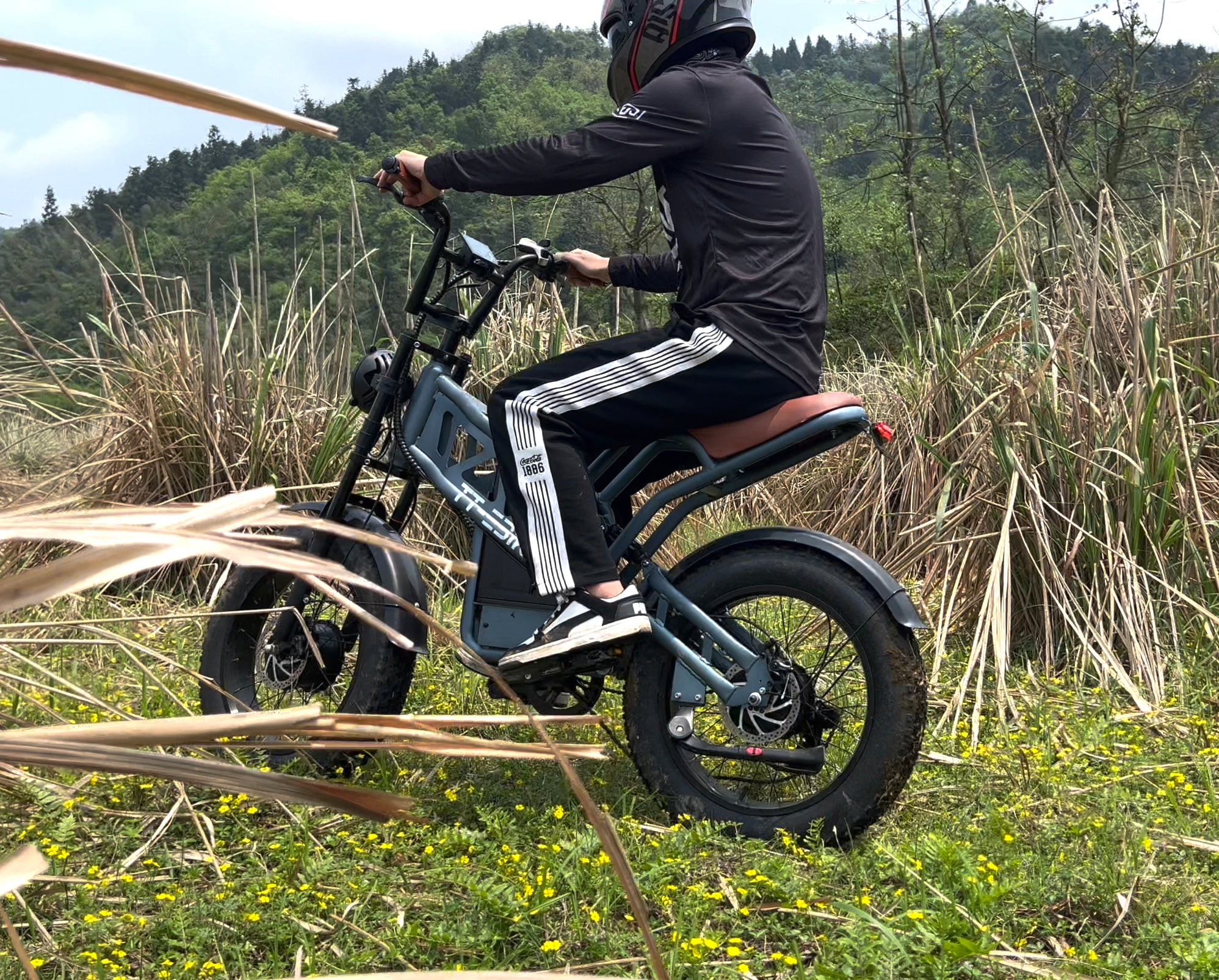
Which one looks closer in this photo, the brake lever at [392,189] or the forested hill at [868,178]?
the brake lever at [392,189]

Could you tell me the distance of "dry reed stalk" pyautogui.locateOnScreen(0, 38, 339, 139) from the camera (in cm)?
40

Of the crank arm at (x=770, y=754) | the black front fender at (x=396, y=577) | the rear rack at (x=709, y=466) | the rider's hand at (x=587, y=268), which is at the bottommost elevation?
the crank arm at (x=770, y=754)

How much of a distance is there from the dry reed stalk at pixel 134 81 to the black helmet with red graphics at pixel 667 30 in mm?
2532

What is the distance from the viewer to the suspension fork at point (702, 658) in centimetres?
271

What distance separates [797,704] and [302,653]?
4.39ft

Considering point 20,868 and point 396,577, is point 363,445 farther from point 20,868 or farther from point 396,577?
point 20,868

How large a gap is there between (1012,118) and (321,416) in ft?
54.6

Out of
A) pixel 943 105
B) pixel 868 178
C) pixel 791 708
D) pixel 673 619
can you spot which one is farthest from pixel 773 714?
pixel 868 178

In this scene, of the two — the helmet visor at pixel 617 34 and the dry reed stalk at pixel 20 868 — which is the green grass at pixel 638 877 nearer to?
the dry reed stalk at pixel 20 868

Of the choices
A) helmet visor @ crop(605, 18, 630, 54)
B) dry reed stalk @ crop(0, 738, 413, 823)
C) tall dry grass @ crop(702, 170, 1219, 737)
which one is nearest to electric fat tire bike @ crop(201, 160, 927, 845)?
helmet visor @ crop(605, 18, 630, 54)

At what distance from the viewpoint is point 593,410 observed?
108 inches

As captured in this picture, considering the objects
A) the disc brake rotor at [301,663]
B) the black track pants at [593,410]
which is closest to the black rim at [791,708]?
the black track pants at [593,410]

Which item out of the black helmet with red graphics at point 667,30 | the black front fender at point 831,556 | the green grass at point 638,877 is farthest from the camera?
the black helmet with red graphics at point 667,30

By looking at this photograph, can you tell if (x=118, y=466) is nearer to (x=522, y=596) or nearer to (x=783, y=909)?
(x=522, y=596)
